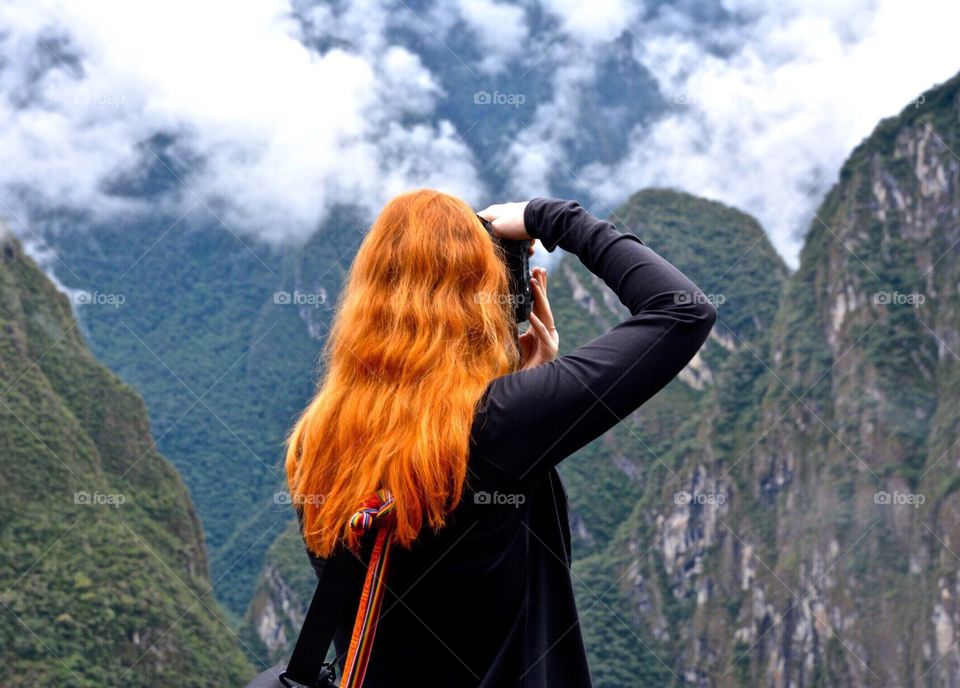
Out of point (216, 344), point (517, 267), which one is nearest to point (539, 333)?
point (517, 267)

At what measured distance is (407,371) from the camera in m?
1.49

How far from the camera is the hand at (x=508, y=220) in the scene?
163cm

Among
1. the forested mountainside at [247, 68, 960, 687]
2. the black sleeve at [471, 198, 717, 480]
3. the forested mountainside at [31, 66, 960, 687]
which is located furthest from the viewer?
the forested mountainside at [31, 66, 960, 687]

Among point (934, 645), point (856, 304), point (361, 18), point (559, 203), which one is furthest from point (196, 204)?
point (559, 203)

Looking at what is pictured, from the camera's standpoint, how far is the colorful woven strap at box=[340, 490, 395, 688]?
1.39 meters

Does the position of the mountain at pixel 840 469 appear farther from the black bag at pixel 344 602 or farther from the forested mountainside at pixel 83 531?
the black bag at pixel 344 602

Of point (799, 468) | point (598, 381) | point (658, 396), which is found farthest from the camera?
point (658, 396)

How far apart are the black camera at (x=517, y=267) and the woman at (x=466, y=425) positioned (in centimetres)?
6

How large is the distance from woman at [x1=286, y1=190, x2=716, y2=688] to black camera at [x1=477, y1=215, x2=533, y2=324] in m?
0.06

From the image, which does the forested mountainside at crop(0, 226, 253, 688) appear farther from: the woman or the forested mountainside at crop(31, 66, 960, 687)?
the woman

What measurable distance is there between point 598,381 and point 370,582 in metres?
0.42

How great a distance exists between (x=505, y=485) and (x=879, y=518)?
50.6 meters

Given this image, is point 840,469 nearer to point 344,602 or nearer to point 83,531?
point 83,531

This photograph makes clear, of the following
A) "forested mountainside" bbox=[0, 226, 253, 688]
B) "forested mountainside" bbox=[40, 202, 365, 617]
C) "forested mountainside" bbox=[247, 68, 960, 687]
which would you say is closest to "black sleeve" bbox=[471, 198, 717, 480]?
"forested mountainside" bbox=[0, 226, 253, 688]
